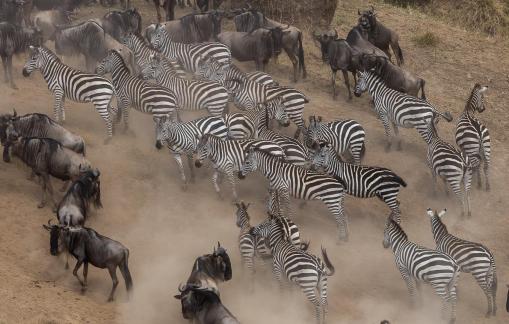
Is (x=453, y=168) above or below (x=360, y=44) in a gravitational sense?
below

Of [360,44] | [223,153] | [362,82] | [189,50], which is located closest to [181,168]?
[223,153]

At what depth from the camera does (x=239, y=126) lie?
615 inches

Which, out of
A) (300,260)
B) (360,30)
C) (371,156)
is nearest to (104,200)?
(300,260)

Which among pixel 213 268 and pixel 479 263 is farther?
pixel 479 263

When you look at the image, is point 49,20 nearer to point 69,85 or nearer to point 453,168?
point 69,85

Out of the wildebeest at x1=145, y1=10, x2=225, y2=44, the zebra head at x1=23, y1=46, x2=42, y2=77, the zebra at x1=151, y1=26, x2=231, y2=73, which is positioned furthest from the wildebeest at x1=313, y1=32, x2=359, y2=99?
the zebra head at x1=23, y1=46, x2=42, y2=77

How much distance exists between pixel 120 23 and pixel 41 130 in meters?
5.95

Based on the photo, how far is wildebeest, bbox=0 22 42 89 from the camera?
17.4 meters

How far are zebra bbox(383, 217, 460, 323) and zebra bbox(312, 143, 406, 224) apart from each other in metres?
1.65

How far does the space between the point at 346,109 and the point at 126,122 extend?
5051 millimetres

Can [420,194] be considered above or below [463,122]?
below

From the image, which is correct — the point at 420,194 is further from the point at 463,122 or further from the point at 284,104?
the point at 284,104

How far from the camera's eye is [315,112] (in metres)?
18.2

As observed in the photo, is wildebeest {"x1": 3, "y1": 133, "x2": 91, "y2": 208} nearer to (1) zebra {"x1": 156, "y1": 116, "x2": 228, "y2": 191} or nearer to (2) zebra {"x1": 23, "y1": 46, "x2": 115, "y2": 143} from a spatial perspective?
(1) zebra {"x1": 156, "y1": 116, "x2": 228, "y2": 191}
